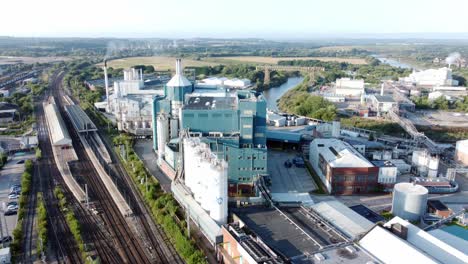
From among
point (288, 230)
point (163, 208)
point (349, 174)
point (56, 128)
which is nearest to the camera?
point (288, 230)

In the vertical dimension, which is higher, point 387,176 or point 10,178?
point 387,176

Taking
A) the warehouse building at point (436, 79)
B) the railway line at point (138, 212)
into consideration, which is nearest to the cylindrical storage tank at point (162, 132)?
the railway line at point (138, 212)

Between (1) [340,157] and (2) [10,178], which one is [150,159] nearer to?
(2) [10,178]

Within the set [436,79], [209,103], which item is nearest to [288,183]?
[209,103]

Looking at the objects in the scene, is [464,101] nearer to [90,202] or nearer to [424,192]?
[424,192]

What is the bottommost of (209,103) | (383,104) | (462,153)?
(462,153)

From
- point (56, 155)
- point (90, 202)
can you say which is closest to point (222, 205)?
point (90, 202)

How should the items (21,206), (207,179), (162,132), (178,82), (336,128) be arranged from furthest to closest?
(336,128) < (178,82) < (162,132) < (21,206) < (207,179)
